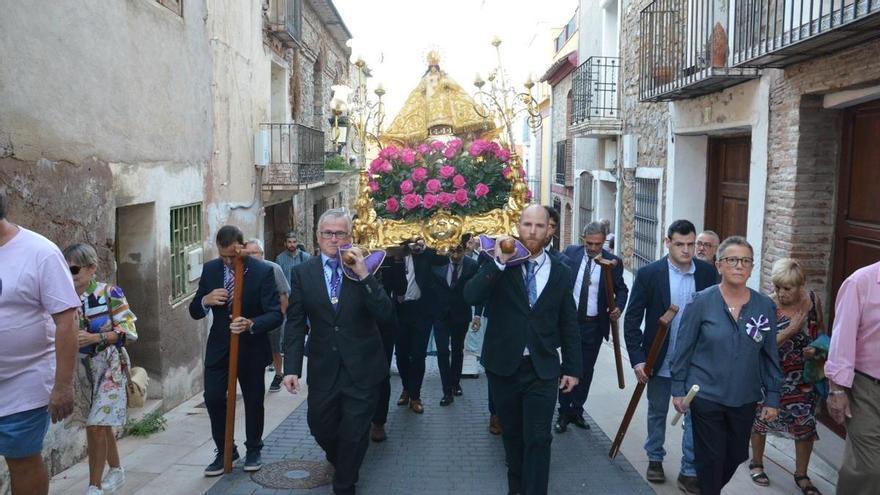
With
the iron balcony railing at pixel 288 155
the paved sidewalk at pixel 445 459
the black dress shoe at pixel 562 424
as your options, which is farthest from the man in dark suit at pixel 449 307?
the iron balcony railing at pixel 288 155

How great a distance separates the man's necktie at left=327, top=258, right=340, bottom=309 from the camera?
5098mm

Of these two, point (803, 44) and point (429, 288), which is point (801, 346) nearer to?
point (803, 44)

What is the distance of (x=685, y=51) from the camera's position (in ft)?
31.6

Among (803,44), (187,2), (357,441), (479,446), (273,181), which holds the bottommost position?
(479,446)

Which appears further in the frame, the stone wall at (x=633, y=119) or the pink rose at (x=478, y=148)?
the stone wall at (x=633, y=119)

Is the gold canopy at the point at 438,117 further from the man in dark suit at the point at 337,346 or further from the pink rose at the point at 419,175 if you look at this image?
the man in dark suit at the point at 337,346

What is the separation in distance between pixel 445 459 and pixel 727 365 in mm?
2403

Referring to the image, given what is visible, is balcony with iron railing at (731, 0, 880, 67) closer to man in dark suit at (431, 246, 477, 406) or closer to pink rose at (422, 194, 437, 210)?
pink rose at (422, 194, 437, 210)

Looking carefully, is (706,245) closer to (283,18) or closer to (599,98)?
(599,98)

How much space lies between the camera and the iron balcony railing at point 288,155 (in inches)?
527

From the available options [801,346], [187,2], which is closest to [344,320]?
[801,346]

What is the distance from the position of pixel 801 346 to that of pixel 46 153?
5572mm

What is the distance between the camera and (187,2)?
8961 millimetres

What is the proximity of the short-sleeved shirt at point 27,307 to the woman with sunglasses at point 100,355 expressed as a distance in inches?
36.2
